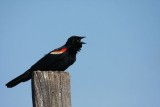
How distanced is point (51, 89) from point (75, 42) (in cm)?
413

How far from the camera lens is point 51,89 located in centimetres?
290

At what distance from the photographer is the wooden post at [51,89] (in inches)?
112

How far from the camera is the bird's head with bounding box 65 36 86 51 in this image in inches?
274

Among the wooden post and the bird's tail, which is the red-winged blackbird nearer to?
the bird's tail

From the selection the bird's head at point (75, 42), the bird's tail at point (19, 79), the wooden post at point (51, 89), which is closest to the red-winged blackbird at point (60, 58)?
the bird's head at point (75, 42)

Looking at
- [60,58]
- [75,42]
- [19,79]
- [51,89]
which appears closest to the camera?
[51,89]

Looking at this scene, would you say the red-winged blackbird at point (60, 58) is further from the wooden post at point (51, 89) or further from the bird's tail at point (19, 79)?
the wooden post at point (51, 89)

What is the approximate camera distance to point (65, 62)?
6.72 metres

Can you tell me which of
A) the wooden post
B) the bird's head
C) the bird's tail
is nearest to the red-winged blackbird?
the bird's head

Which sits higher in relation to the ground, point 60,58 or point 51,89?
point 60,58

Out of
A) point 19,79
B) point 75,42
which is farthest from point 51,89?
point 75,42

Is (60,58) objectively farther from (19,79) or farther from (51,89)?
(51,89)

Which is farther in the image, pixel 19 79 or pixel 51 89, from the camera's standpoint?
pixel 19 79

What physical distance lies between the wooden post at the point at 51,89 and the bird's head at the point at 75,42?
12.7 feet
